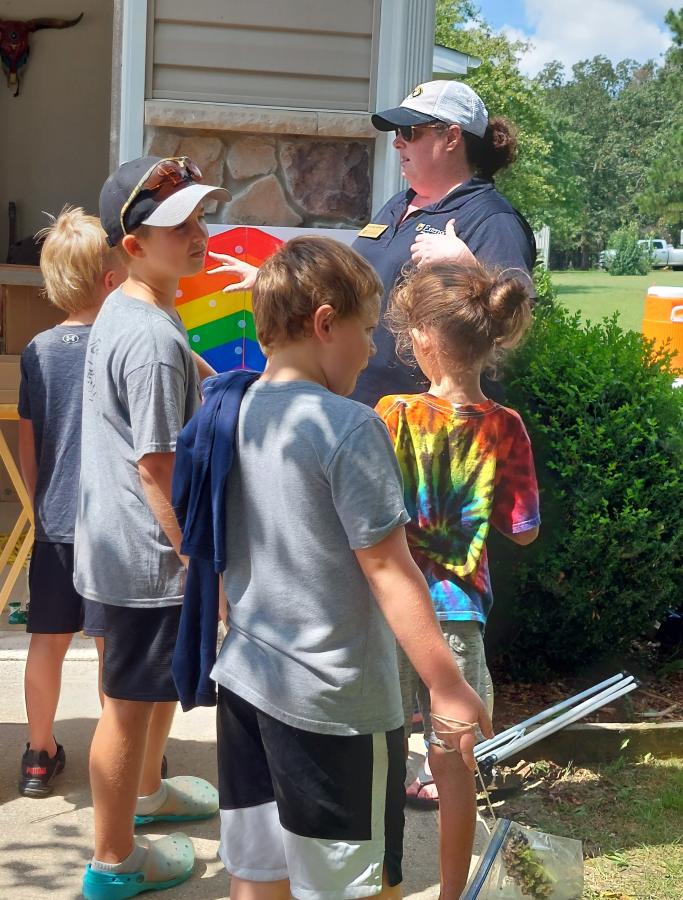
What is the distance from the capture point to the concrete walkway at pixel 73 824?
9.68 ft

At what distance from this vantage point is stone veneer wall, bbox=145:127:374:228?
454cm

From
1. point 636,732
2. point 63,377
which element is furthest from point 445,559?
point 636,732

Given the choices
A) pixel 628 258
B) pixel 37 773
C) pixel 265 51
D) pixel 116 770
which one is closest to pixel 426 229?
pixel 265 51

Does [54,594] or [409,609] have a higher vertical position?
[409,609]

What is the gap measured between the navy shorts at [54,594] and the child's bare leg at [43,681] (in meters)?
0.04

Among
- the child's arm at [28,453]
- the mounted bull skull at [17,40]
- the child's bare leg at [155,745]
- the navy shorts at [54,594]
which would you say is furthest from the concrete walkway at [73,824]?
the mounted bull skull at [17,40]

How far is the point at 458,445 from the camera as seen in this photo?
9.16 feet

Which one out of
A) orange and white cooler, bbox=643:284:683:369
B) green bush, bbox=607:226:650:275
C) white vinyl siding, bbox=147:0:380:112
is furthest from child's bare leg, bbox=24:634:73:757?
green bush, bbox=607:226:650:275

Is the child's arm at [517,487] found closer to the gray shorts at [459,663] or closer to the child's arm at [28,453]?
the gray shorts at [459,663]

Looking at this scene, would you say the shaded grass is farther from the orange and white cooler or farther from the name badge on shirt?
the orange and white cooler

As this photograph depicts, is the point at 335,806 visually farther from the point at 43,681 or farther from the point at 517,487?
the point at 43,681

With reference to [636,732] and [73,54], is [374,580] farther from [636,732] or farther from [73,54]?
→ [73,54]

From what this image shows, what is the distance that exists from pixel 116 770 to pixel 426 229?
1806 millimetres

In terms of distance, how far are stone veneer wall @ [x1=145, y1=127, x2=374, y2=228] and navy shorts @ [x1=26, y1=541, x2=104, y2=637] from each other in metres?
1.76
